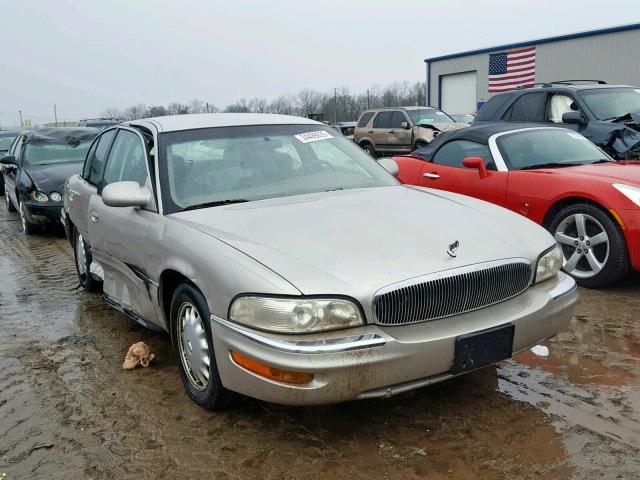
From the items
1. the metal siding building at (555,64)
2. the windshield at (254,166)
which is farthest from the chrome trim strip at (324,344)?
the metal siding building at (555,64)

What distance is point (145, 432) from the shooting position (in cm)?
297

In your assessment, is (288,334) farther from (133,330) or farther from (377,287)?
(133,330)

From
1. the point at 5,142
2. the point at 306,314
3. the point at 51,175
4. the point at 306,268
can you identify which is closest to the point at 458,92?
the point at 5,142

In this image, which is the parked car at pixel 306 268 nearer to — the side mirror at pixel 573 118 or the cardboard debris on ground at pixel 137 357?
the cardboard debris on ground at pixel 137 357

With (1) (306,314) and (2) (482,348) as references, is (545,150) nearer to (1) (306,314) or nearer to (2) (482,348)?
(2) (482,348)

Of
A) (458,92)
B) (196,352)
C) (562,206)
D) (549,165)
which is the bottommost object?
(196,352)

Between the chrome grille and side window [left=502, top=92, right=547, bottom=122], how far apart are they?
19.7 feet

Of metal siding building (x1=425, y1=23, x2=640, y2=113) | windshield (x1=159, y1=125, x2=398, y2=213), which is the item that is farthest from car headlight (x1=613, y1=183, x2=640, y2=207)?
metal siding building (x1=425, y1=23, x2=640, y2=113)

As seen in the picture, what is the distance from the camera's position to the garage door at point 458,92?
28.7 meters

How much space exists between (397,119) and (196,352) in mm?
14357

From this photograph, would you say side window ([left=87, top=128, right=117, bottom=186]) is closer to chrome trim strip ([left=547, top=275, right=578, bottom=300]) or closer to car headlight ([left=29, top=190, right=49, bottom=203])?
chrome trim strip ([left=547, top=275, right=578, bottom=300])

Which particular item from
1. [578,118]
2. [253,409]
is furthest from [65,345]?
[578,118]

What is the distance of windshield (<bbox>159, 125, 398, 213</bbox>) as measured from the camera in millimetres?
3557

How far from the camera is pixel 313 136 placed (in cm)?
421
